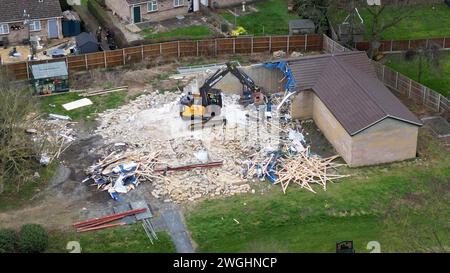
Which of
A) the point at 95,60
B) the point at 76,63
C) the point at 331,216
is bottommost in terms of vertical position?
the point at 331,216

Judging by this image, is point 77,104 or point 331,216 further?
point 77,104

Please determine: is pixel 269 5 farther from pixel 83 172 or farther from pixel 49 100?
pixel 83 172

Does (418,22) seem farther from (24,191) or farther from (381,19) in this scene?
(24,191)

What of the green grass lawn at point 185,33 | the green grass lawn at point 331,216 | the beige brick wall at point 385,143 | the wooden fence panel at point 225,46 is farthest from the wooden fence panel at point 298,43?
the green grass lawn at point 331,216

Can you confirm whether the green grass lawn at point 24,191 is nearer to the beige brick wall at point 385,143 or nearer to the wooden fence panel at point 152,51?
the wooden fence panel at point 152,51

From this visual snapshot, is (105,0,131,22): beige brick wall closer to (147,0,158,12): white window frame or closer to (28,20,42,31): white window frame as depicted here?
(147,0,158,12): white window frame

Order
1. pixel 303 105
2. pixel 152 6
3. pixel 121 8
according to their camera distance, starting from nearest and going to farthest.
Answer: pixel 303 105
pixel 152 6
pixel 121 8

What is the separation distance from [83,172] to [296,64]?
16130mm

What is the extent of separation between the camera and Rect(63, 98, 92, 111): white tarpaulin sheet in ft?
171

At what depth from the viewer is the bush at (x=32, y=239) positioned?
36.1 metres

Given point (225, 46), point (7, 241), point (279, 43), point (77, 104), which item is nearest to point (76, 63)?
point (77, 104)

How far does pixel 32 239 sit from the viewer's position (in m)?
36.2

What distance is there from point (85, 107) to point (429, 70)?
2607 centimetres

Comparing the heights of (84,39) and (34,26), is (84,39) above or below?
below
